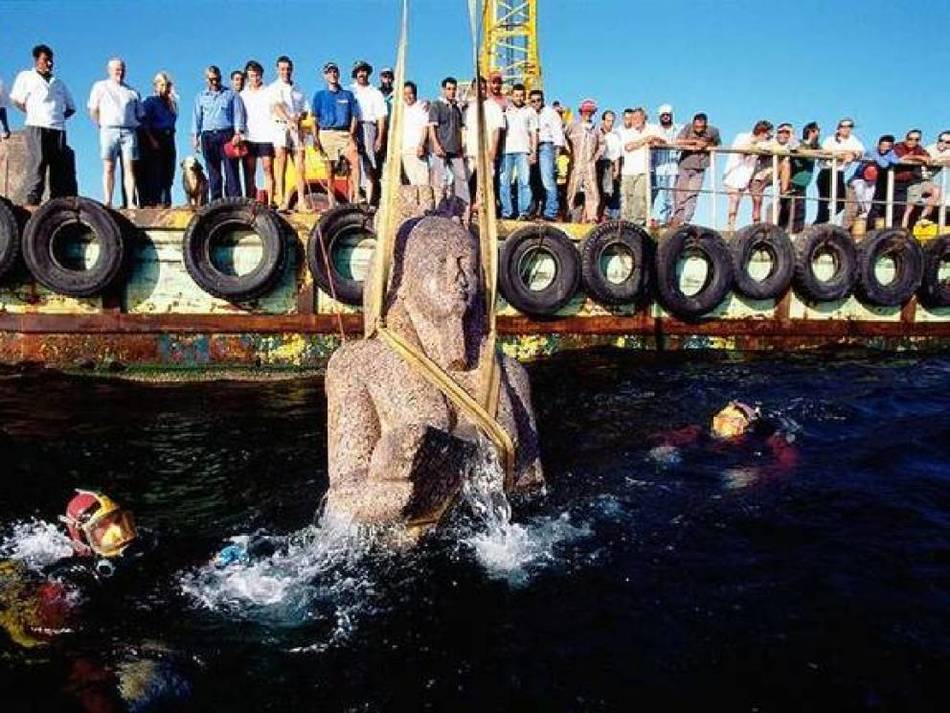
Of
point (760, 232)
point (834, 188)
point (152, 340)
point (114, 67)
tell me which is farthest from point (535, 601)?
point (834, 188)

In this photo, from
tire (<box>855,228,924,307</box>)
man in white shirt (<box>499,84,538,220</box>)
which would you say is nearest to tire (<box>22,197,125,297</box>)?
man in white shirt (<box>499,84,538,220</box>)

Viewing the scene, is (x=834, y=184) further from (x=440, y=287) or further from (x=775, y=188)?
(x=440, y=287)

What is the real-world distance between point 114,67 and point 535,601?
30.8 feet

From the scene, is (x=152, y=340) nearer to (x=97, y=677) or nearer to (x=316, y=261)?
(x=316, y=261)

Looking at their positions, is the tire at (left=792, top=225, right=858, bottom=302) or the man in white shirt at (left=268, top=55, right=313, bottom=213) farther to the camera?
the tire at (left=792, top=225, right=858, bottom=302)

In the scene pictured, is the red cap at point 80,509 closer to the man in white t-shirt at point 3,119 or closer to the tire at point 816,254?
the man in white t-shirt at point 3,119

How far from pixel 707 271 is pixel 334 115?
6471mm

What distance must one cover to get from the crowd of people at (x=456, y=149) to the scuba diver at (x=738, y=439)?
17.1 ft

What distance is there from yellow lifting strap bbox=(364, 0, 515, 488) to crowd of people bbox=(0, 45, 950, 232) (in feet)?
16.4

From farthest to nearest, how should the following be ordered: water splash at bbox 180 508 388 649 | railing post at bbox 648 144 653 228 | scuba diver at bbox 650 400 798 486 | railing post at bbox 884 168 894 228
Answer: railing post at bbox 884 168 894 228 < railing post at bbox 648 144 653 228 < scuba diver at bbox 650 400 798 486 < water splash at bbox 180 508 388 649

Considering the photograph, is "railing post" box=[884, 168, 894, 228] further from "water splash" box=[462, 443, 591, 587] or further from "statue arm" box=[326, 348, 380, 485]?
"statue arm" box=[326, 348, 380, 485]

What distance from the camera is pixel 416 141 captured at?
11.1 meters

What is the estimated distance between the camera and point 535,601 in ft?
12.4

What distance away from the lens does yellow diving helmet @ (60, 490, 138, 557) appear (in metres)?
4.19
